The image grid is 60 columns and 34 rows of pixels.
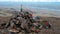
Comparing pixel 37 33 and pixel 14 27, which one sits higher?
pixel 14 27

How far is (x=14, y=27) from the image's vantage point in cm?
272

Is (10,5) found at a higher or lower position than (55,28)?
higher

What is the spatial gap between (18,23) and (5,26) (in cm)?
38

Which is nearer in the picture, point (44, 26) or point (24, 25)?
point (24, 25)

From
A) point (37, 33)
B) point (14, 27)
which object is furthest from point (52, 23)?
point (14, 27)

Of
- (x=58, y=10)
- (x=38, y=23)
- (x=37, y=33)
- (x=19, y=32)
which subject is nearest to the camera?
(x=19, y=32)

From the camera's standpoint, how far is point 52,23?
3.35m

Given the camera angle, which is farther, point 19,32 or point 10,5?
point 10,5

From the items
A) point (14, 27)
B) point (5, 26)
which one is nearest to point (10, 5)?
point (5, 26)

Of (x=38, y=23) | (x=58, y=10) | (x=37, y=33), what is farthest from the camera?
(x=58, y=10)

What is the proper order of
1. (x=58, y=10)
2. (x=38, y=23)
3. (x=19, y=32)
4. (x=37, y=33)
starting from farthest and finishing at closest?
(x=58, y=10), (x=38, y=23), (x=37, y=33), (x=19, y=32)

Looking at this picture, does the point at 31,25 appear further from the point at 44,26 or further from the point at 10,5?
the point at 10,5

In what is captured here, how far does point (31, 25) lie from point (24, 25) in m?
0.26

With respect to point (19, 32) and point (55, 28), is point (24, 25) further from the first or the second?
point (55, 28)
